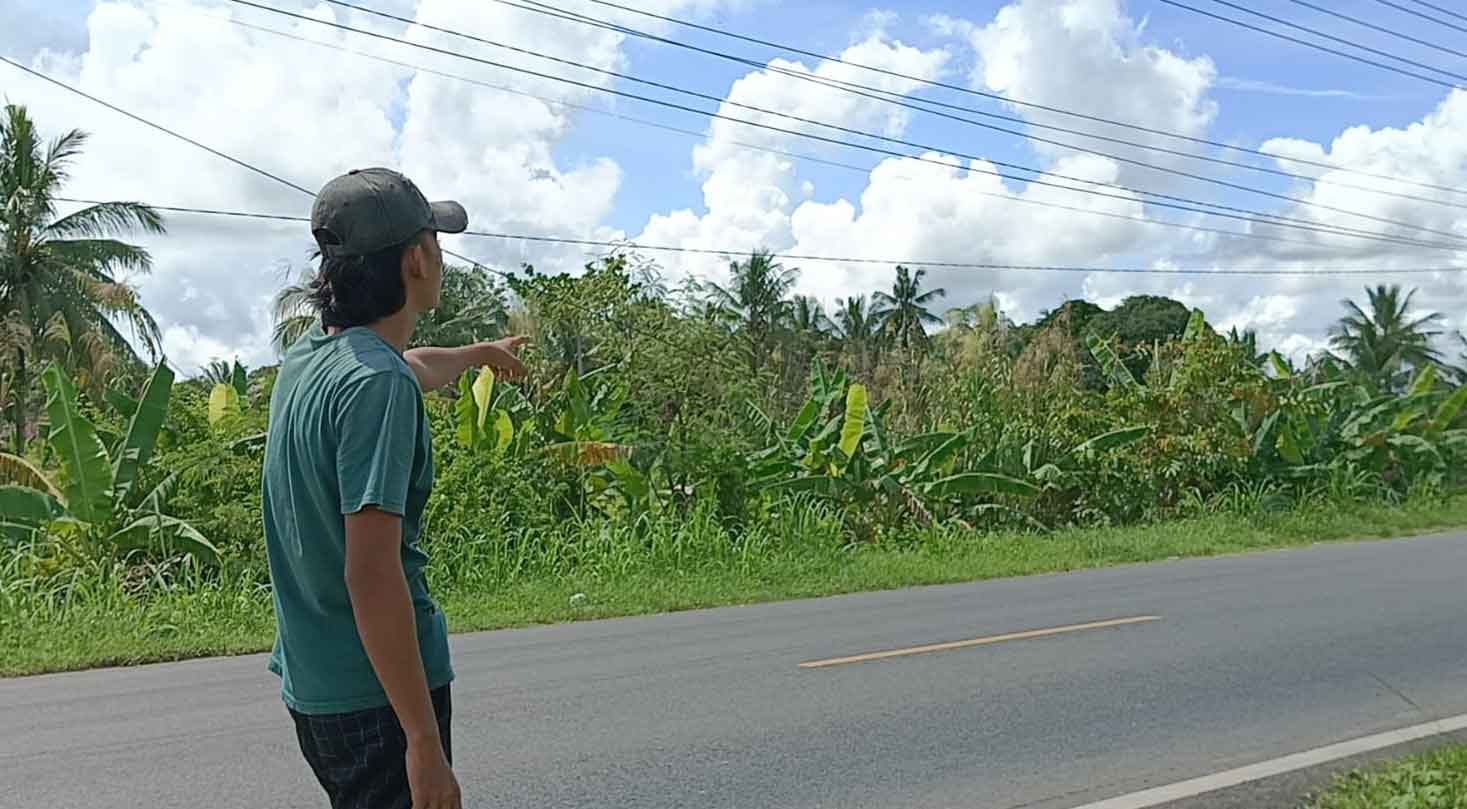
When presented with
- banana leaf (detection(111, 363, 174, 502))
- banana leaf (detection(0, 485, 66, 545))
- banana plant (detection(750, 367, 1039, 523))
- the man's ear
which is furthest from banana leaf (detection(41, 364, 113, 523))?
the man's ear

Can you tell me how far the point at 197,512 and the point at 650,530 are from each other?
14.2 ft

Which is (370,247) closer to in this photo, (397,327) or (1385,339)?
(397,327)

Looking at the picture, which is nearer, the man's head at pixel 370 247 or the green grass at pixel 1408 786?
the man's head at pixel 370 247

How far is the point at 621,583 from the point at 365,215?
10125 mm

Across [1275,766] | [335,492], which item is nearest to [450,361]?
[335,492]

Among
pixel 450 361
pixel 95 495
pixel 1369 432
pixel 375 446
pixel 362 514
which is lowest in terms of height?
pixel 95 495

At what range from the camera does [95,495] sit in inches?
456

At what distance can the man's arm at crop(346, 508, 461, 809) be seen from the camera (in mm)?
2369

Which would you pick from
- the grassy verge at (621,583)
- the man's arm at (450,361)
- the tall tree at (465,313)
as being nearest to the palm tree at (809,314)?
the tall tree at (465,313)

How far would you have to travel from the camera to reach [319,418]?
2451mm

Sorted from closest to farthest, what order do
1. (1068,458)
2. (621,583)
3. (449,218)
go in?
1. (449,218)
2. (621,583)
3. (1068,458)

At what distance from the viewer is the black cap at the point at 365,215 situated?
255cm

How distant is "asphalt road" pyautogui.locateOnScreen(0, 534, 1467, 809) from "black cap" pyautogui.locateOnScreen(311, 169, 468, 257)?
357cm

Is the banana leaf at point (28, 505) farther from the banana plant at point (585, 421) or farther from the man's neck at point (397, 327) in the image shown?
the man's neck at point (397, 327)
